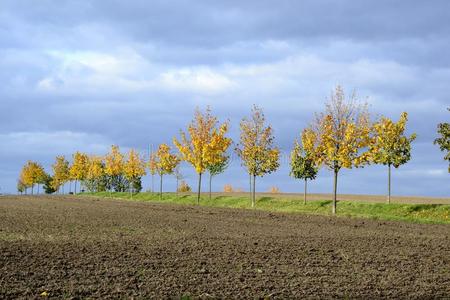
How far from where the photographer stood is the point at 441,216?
41844 millimetres

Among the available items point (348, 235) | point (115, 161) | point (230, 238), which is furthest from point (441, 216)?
point (115, 161)

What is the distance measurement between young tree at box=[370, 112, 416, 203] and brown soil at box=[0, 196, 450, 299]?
27.0 m

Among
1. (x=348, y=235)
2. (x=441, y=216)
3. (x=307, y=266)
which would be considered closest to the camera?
(x=307, y=266)

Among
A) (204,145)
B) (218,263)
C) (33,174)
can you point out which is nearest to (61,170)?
(33,174)

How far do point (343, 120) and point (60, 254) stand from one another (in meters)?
34.0

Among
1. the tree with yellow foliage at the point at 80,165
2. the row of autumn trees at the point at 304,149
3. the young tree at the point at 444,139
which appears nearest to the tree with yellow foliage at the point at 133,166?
the row of autumn trees at the point at 304,149

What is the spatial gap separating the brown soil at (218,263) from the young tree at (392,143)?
27044 millimetres

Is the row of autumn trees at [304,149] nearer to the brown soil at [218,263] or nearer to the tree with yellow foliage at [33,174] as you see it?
the brown soil at [218,263]

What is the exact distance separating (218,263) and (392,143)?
137ft

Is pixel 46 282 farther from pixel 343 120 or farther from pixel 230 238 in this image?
pixel 343 120

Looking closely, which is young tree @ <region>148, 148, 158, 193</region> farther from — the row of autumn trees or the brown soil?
the brown soil

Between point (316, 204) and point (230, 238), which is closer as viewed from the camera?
point (230, 238)

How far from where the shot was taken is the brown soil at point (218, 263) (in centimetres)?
1261

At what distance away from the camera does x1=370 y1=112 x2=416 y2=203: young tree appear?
5312 centimetres
